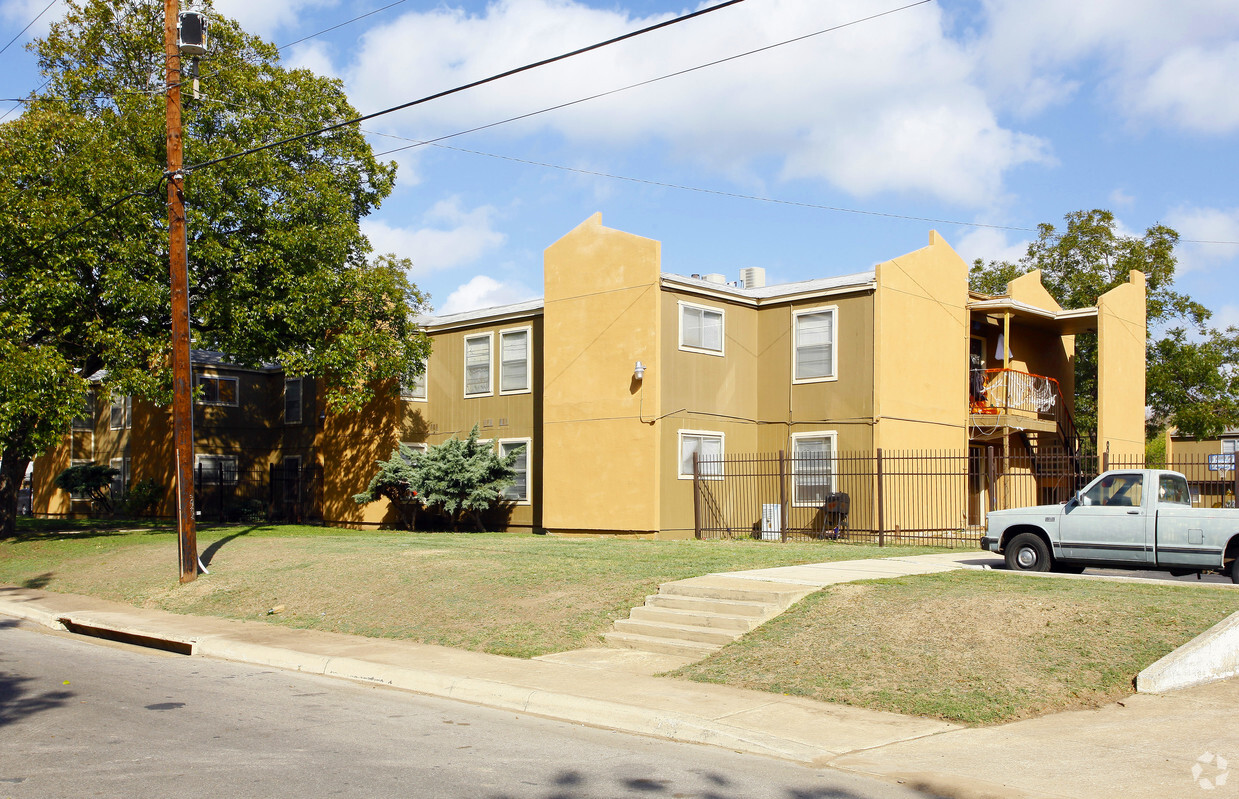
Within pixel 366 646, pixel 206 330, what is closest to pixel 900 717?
pixel 366 646

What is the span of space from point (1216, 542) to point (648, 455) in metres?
12.4

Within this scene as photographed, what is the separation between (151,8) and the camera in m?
28.0

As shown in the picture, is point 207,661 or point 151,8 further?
point 151,8

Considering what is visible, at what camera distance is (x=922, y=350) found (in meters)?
25.1

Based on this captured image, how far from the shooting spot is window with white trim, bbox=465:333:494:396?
28312 millimetres

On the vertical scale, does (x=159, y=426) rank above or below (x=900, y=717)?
above

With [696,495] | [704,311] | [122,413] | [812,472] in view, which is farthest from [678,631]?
[122,413]

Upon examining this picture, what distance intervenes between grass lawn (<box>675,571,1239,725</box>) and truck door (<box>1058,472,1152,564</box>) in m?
1.80

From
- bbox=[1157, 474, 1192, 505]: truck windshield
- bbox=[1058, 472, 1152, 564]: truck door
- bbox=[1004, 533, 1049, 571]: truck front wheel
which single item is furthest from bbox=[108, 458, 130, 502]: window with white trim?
bbox=[1157, 474, 1192, 505]: truck windshield

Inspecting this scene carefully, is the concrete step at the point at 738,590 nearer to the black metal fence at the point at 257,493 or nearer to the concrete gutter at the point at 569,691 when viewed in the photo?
the concrete gutter at the point at 569,691

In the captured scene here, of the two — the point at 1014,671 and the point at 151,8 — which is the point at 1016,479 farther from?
the point at 151,8

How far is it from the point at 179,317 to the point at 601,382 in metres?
9.97

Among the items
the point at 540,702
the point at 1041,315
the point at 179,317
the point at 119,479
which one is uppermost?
the point at 1041,315

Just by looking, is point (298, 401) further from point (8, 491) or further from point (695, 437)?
point (695, 437)
